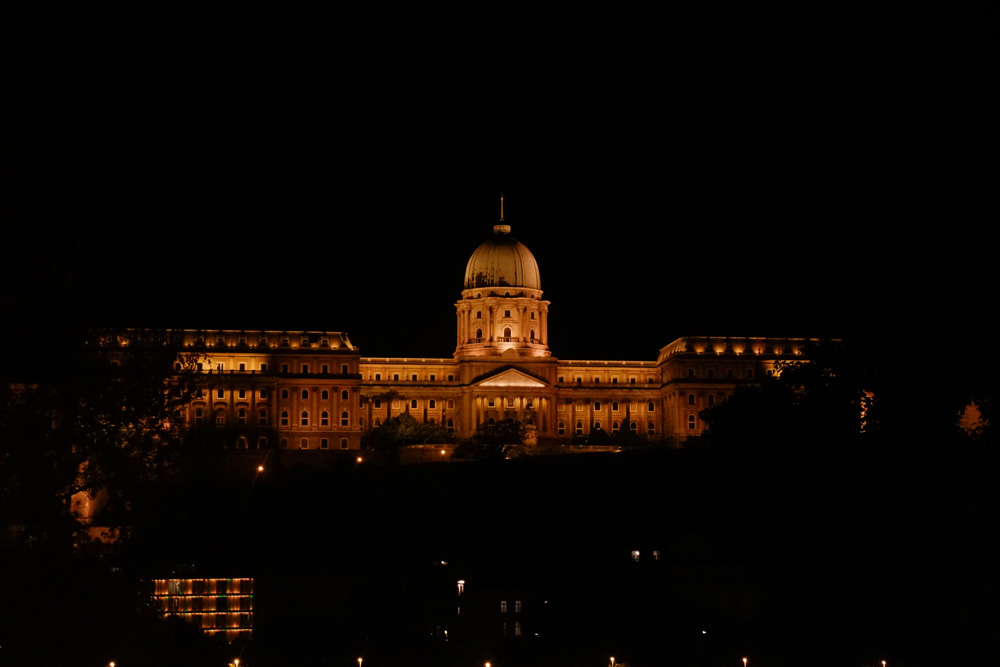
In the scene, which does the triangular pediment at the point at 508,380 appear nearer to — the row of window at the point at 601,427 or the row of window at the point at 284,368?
the row of window at the point at 601,427

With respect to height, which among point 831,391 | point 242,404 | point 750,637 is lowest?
point 750,637

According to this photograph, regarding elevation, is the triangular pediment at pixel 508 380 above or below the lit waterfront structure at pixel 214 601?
above

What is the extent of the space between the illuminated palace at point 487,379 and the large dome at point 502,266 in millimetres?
132

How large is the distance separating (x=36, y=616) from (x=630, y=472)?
84438 millimetres

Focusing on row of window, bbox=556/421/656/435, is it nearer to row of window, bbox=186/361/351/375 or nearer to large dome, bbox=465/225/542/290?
large dome, bbox=465/225/542/290

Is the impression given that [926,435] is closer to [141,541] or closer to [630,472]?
[141,541]

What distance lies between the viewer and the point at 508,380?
140 m

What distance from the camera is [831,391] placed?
58625 millimetres

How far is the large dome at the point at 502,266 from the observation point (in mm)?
147000

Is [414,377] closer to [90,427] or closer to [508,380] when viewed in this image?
[508,380]

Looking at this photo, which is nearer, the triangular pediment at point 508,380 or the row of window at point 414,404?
the triangular pediment at point 508,380

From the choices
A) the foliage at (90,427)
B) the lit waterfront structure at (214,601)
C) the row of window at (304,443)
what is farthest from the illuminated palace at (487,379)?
Answer: the foliage at (90,427)

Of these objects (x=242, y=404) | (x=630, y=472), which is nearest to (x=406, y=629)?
(x=630, y=472)

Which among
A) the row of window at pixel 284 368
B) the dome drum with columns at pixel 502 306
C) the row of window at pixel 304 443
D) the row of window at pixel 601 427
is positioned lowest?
the row of window at pixel 304 443
